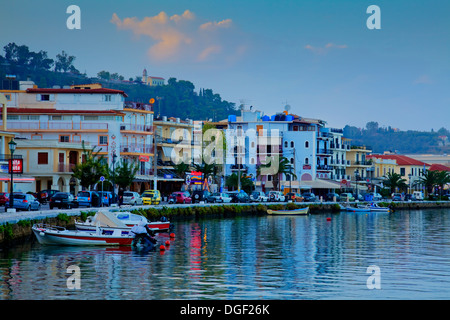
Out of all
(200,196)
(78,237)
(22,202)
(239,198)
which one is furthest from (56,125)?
(78,237)

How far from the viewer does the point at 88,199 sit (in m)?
66.6

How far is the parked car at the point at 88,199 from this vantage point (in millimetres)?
66500

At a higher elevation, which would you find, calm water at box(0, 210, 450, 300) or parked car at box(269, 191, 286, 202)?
parked car at box(269, 191, 286, 202)

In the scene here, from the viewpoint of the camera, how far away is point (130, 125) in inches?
4087

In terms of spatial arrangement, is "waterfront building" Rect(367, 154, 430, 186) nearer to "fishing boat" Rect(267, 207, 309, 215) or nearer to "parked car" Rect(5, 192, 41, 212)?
"fishing boat" Rect(267, 207, 309, 215)

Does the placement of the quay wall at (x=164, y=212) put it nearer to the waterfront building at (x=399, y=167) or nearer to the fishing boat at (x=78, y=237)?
the fishing boat at (x=78, y=237)

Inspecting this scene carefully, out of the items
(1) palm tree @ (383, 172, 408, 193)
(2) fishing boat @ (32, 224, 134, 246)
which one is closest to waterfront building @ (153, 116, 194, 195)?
(1) palm tree @ (383, 172, 408, 193)

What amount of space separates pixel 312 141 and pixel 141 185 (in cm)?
4061

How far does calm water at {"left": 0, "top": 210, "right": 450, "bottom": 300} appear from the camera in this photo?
93.1 ft

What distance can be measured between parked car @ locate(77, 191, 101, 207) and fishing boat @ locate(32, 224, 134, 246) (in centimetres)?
2164

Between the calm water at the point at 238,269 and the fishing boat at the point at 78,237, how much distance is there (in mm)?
837

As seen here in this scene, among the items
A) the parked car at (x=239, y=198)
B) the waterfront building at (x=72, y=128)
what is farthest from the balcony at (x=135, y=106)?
the parked car at (x=239, y=198)

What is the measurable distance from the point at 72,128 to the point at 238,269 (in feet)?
224

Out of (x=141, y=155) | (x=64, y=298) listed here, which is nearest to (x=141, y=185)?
(x=141, y=155)
